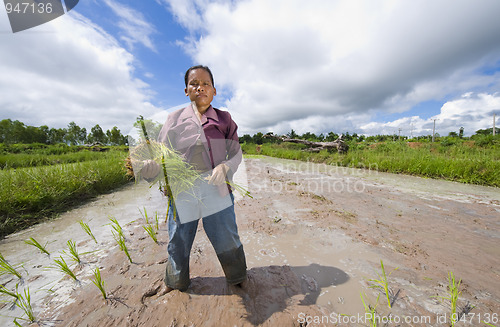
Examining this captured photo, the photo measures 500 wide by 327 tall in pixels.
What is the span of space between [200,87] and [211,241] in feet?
3.89

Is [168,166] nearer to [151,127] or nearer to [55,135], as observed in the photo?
[151,127]

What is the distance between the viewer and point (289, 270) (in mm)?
1884

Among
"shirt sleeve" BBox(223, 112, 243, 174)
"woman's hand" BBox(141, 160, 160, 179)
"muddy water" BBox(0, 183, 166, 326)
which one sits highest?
"shirt sleeve" BBox(223, 112, 243, 174)

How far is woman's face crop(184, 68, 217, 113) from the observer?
1.37 meters

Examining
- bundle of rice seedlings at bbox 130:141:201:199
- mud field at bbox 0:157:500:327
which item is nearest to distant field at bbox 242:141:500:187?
mud field at bbox 0:157:500:327

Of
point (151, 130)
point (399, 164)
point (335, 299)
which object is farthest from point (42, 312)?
point (399, 164)

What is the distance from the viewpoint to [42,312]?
1.44 metres

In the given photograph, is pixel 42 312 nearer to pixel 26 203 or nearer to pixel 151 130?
pixel 151 130

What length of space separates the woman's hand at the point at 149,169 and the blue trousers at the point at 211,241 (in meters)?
0.40

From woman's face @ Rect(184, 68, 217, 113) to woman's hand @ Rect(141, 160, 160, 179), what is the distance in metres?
0.55

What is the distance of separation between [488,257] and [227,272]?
2.89 m

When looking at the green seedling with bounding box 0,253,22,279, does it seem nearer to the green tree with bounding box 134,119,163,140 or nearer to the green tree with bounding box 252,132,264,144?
the green tree with bounding box 134,119,163,140

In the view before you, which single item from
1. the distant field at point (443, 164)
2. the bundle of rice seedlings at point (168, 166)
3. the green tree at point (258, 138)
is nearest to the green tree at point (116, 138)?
the bundle of rice seedlings at point (168, 166)

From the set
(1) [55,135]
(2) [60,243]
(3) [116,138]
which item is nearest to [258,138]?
(3) [116,138]
